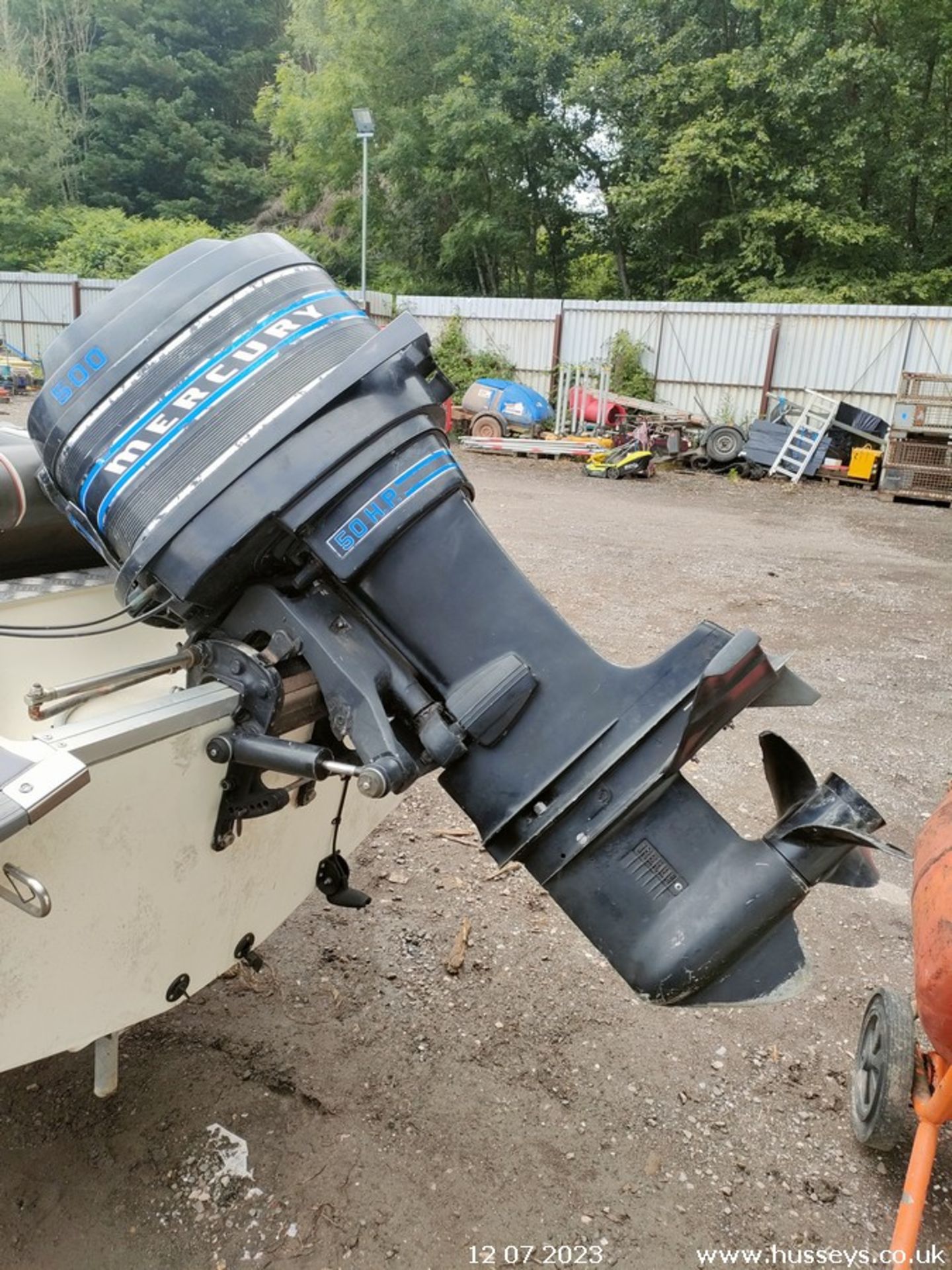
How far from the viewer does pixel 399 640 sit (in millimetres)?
1303

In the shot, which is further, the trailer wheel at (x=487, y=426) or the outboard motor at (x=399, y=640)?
the trailer wheel at (x=487, y=426)

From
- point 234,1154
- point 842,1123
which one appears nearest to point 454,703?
point 234,1154

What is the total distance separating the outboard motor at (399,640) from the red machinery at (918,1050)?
0.50 ft

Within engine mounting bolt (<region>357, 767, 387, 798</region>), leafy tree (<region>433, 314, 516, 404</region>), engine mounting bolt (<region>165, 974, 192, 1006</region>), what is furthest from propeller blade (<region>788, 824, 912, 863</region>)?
leafy tree (<region>433, 314, 516, 404</region>)

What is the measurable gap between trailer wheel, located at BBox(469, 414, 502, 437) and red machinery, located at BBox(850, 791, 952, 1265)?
1112 centimetres

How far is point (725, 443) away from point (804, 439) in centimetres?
93

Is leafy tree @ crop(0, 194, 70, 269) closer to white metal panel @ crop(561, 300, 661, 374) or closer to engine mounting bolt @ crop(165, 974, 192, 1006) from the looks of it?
white metal panel @ crop(561, 300, 661, 374)

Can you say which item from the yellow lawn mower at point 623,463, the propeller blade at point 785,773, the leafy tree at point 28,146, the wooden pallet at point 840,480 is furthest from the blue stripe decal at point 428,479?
the leafy tree at point 28,146

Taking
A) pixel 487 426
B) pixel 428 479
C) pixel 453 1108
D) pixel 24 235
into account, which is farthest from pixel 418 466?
pixel 24 235

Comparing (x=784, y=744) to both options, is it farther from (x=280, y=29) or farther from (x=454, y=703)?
(x=280, y=29)

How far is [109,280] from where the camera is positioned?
60.0 ft

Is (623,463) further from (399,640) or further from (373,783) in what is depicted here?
(373,783)

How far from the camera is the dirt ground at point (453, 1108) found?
1.47 meters

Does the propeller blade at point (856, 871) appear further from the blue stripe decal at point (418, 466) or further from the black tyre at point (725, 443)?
the black tyre at point (725, 443)
